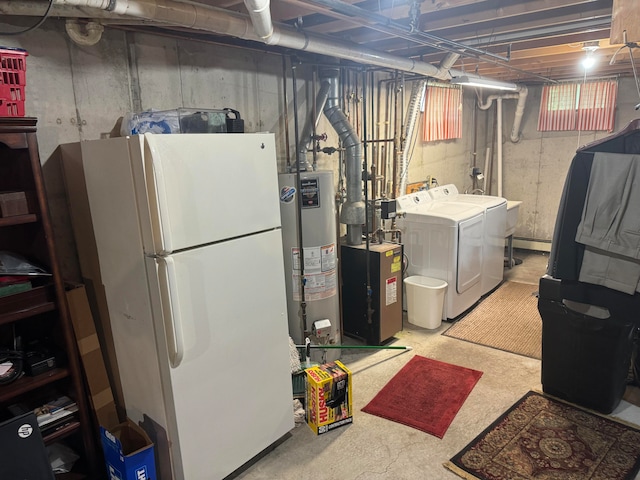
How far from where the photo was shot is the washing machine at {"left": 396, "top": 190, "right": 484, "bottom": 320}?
4.05 m

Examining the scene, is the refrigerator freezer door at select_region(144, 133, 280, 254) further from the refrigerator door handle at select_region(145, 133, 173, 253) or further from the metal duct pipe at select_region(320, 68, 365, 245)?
the metal duct pipe at select_region(320, 68, 365, 245)

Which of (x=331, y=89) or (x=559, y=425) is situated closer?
(x=559, y=425)

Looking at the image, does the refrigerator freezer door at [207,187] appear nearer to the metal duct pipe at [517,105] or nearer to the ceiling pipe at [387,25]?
the ceiling pipe at [387,25]

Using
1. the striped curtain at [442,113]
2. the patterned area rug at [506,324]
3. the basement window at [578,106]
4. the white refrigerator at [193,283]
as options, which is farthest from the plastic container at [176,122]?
the basement window at [578,106]

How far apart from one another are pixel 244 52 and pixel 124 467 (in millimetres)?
2636

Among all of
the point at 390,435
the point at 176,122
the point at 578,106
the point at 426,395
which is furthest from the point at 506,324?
the point at 578,106

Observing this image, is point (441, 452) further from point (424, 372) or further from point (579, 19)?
point (579, 19)

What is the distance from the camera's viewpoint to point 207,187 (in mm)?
1990

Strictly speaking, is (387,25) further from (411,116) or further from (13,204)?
(411,116)

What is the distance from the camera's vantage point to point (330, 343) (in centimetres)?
345

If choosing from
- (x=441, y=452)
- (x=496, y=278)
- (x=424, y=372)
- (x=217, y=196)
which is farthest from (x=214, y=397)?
(x=496, y=278)

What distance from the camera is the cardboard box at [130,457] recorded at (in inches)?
77.5

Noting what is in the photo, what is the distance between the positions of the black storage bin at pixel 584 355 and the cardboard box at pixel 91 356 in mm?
2679

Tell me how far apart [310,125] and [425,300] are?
1.88 metres
